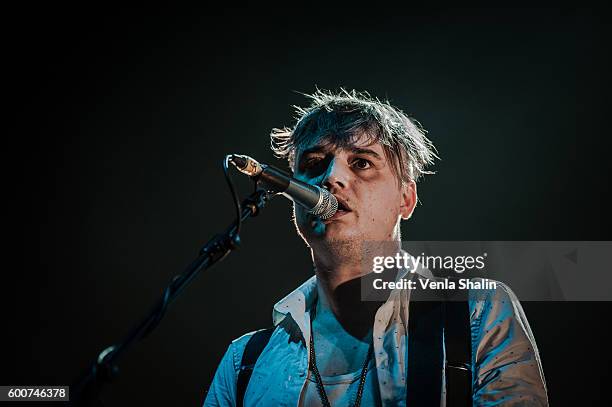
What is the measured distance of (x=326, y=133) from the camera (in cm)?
240

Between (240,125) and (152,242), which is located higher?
(240,125)

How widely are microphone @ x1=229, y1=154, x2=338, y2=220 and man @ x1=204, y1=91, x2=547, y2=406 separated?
51 centimetres

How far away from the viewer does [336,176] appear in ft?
7.27

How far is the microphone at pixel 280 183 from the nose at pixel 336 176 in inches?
17.9

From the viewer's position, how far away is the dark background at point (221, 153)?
107 inches

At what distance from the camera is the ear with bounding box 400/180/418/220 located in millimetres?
2520

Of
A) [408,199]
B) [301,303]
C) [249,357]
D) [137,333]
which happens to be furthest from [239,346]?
[137,333]

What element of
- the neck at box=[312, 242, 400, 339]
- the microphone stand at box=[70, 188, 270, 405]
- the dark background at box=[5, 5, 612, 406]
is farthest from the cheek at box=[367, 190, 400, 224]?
the microphone stand at box=[70, 188, 270, 405]

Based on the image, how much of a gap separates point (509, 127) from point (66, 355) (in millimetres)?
2568

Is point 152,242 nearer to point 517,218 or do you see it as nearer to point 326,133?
point 326,133

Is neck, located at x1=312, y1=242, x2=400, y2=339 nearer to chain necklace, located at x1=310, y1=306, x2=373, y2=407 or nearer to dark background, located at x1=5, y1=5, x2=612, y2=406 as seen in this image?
chain necklace, located at x1=310, y1=306, x2=373, y2=407

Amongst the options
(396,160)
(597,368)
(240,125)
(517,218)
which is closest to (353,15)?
(240,125)

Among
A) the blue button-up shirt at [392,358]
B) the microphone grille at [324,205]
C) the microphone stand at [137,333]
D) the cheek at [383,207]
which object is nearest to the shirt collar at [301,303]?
the blue button-up shirt at [392,358]

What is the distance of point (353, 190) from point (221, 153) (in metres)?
1.14
